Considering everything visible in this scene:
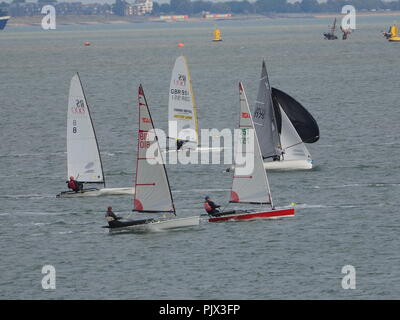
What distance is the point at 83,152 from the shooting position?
74.2 meters

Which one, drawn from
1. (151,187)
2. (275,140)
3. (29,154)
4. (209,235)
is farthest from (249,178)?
(29,154)

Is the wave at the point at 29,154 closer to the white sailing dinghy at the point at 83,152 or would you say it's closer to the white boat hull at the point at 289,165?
the white sailing dinghy at the point at 83,152

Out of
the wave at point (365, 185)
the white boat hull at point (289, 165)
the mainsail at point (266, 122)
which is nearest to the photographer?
the wave at point (365, 185)

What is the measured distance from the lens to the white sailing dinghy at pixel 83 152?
241ft

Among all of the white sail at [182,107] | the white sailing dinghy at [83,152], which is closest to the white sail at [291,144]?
the white sail at [182,107]

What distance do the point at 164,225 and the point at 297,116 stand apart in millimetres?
25489

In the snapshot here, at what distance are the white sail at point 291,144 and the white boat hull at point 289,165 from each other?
43cm

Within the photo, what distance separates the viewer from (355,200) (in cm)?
7094

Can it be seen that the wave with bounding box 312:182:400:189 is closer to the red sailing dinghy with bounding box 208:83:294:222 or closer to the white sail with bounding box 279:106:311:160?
the white sail with bounding box 279:106:311:160

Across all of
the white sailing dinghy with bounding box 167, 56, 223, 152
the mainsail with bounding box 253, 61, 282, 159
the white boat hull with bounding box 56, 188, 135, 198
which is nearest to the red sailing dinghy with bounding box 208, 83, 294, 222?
the white boat hull with bounding box 56, 188, 135, 198

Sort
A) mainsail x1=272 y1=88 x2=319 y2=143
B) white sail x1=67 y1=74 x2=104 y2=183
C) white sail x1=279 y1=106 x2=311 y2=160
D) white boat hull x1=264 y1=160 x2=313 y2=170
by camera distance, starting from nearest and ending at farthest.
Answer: white sail x1=67 y1=74 x2=104 y2=183 → white boat hull x1=264 y1=160 x2=313 y2=170 → white sail x1=279 y1=106 x2=311 y2=160 → mainsail x1=272 y1=88 x2=319 y2=143

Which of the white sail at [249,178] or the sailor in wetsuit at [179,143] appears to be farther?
the sailor in wetsuit at [179,143]

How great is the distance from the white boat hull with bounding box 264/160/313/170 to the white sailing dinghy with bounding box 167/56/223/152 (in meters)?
10.8

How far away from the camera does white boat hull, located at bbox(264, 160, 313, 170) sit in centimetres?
8181
